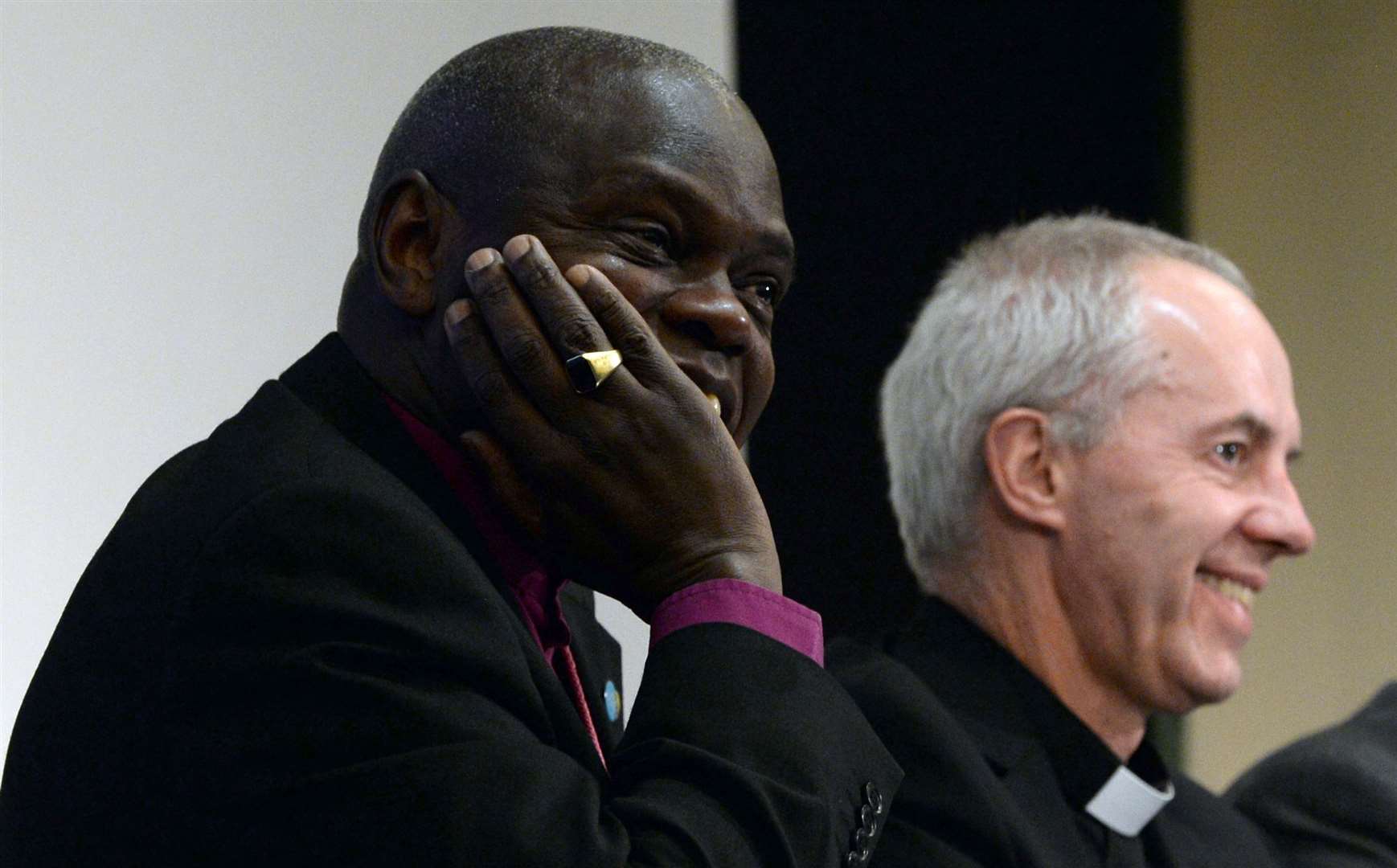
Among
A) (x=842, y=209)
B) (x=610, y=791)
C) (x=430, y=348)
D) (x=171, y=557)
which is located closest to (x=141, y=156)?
(x=430, y=348)

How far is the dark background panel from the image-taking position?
3447 millimetres

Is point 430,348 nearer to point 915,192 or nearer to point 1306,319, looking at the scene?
point 915,192

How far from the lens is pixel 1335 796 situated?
238 cm

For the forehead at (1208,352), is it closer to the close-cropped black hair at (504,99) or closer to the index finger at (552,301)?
the close-cropped black hair at (504,99)

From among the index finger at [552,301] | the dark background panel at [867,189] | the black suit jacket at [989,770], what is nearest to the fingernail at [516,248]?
the index finger at [552,301]

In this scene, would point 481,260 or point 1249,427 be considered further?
point 1249,427

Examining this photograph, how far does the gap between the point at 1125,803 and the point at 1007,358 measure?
567 millimetres

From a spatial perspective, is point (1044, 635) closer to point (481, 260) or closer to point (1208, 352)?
point (1208, 352)

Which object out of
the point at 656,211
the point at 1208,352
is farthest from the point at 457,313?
the point at 1208,352

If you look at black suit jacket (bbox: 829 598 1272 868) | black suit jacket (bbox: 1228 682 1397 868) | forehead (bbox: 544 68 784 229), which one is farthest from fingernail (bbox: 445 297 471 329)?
black suit jacket (bbox: 1228 682 1397 868)

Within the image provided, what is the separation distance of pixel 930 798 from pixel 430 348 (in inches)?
34.1

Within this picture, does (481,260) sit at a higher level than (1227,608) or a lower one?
higher

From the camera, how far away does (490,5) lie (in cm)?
252

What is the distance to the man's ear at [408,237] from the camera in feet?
4.49
